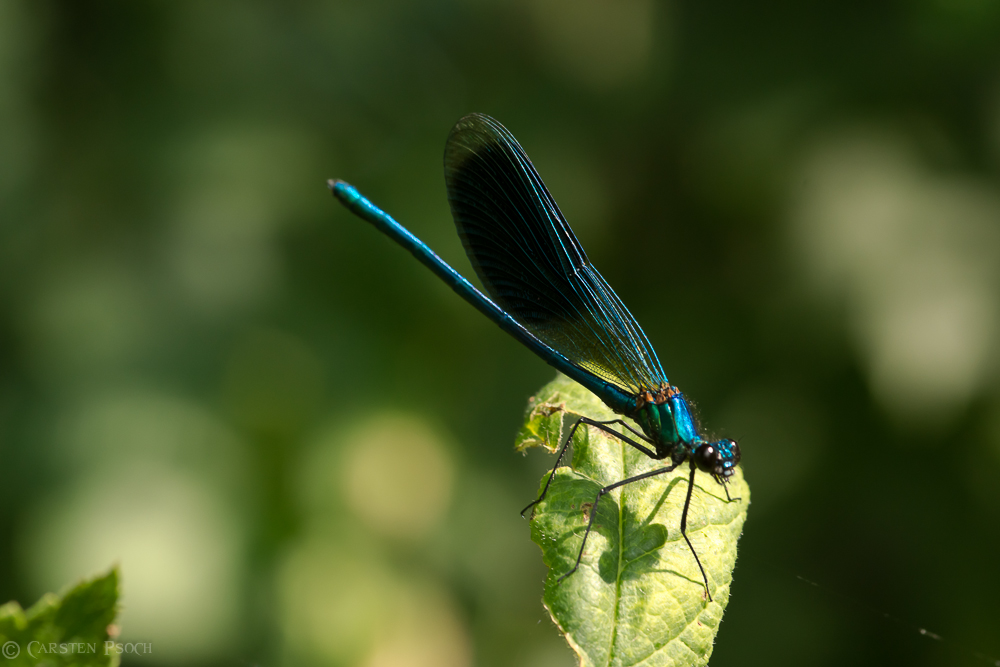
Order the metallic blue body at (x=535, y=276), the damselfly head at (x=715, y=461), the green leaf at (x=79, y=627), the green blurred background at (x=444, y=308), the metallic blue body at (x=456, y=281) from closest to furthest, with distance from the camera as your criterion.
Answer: the green leaf at (x=79, y=627) → the damselfly head at (x=715, y=461) → the metallic blue body at (x=535, y=276) → the metallic blue body at (x=456, y=281) → the green blurred background at (x=444, y=308)

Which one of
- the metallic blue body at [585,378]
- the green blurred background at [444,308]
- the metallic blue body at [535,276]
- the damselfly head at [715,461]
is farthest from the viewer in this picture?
the green blurred background at [444,308]

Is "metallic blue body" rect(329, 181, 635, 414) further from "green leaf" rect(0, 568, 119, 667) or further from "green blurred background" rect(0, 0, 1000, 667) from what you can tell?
"green leaf" rect(0, 568, 119, 667)

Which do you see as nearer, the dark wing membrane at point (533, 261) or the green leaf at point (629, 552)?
the green leaf at point (629, 552)

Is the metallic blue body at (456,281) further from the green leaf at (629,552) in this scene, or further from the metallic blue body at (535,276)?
the green leaf at (629,552)

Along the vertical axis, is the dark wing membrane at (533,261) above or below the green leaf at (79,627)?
above

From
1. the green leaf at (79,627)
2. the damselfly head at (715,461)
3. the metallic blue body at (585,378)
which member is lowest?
the green leaf at (79,627)

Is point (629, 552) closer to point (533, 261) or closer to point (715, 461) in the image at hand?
point (715, 461)

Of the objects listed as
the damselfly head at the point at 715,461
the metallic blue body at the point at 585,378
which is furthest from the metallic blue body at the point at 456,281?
the damselfly head at the point at 715,461

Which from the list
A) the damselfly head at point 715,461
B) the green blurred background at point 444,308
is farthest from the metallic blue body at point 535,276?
the green blurred background at point 444,308
